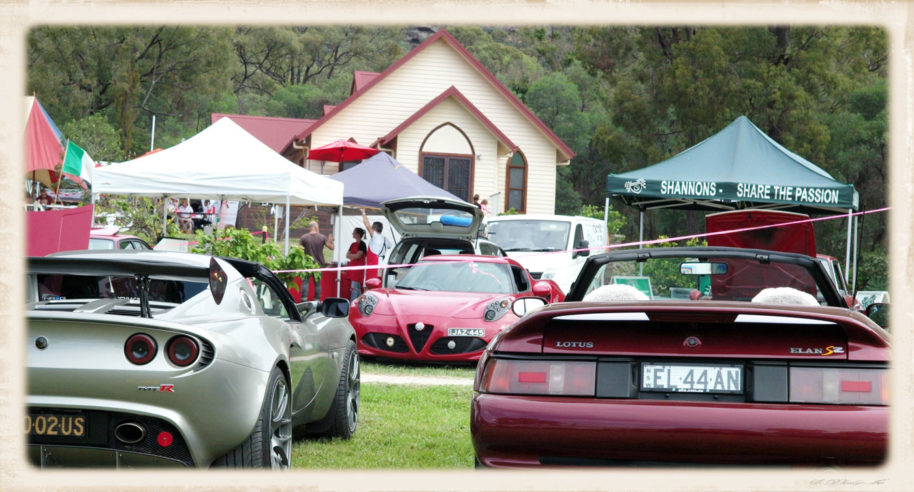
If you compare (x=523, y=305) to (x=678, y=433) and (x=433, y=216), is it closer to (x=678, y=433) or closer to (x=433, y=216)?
(x=678, y=433)

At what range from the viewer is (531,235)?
1941 centimetres

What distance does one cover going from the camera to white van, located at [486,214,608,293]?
18.0 metres

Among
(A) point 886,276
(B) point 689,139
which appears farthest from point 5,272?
(B) point 689,139

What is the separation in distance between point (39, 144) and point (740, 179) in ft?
34.8

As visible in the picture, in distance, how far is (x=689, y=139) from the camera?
34.4m

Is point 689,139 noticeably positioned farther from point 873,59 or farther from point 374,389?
point 374,389

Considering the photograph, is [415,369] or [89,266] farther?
[415,369]

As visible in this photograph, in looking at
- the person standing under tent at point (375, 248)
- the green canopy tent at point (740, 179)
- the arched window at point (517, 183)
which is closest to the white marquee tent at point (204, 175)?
the person standing under tent at point (375, 248)

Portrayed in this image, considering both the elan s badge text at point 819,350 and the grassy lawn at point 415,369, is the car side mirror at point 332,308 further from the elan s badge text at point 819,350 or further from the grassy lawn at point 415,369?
the grassy lawn at point 415,369

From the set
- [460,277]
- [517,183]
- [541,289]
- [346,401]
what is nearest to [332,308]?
[346,401]

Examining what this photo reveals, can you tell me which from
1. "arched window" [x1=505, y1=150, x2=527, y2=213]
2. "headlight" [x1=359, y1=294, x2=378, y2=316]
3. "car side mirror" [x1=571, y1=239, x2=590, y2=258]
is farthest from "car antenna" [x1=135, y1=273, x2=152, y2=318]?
"arched window" [x1=505, y1=150, x2=527, y2=213]

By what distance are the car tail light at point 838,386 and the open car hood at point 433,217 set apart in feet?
36.1

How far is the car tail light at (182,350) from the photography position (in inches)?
179
